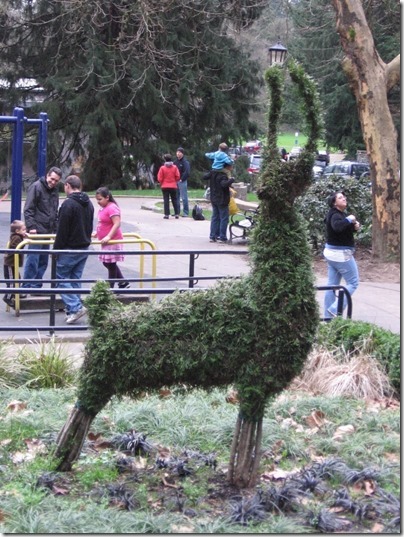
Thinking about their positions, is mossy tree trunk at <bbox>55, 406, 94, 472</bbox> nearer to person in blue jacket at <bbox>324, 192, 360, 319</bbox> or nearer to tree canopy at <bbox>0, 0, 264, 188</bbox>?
person in blue jacket at <bbox>324, 192, 360, 319</bbox>

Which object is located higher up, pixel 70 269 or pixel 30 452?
pixel 70 269

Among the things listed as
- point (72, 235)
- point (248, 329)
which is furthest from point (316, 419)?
point (72, 235)

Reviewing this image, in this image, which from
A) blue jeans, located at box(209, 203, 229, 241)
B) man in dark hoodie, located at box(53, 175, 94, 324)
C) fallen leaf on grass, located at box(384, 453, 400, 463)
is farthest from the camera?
blue jeans, located at box(209, 203, 229, 241)

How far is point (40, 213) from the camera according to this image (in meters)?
12.5

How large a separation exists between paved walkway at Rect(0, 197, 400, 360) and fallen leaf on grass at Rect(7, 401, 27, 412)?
7.96ft

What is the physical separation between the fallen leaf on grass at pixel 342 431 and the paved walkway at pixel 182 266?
1.61 metres

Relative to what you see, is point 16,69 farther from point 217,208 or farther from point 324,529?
point 324,529

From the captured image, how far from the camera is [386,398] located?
305 inches

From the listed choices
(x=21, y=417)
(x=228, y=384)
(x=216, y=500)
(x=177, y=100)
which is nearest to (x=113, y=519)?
(x=216, y=500)

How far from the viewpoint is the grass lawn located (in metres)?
4.70

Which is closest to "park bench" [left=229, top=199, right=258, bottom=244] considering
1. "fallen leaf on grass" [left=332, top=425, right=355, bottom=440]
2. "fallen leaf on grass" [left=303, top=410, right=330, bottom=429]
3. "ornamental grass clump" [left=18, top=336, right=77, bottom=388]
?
"ornamental grass clump" [left=18, top=336, right=77, bottom=388]

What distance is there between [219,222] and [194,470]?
13.6m

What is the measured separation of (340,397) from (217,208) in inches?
455

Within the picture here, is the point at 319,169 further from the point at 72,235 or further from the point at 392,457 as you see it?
the point at 392,457
